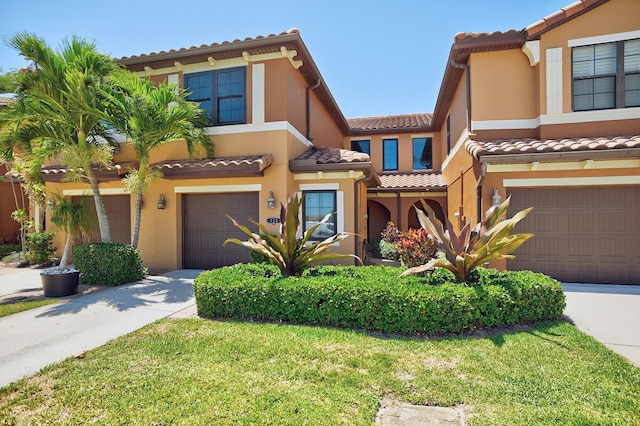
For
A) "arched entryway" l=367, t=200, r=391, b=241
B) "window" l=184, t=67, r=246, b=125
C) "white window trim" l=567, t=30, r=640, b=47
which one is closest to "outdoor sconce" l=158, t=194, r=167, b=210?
"window" l=184, t=67, r=246, b=125

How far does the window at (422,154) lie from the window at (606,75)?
8248 mm

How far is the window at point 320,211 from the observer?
9.69 meters

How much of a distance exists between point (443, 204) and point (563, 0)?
8300 millimetres

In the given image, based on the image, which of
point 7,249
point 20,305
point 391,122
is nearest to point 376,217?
point 391,122

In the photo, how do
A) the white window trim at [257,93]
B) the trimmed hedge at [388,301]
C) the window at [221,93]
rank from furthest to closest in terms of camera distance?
the window at [221,93] → the white window trim at [257,93] → the trimmed hedge at [388,301]

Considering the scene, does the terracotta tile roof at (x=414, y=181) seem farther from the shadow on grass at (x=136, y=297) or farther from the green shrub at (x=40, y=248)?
the green shrub at (x=40, y=248)

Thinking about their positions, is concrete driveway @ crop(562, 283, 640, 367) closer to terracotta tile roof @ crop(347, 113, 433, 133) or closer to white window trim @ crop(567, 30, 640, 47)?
white window trim @ crop(567, 30, 640, 47)

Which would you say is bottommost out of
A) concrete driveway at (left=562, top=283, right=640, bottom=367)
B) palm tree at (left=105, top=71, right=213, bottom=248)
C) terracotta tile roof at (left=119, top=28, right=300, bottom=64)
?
concrete driveway at (left=562, top=283, right=640, bottom=367)

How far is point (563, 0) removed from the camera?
30.2 feet

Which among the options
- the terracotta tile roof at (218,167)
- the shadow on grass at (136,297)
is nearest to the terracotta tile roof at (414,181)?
the terracotta tile roof at (218,167)

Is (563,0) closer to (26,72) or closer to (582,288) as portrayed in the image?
(582,288)

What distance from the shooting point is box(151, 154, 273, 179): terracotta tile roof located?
866 centimetres

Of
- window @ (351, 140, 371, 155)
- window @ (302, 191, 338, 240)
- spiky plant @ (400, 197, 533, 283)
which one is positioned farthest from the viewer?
window @ (351, 140, 371, 155)

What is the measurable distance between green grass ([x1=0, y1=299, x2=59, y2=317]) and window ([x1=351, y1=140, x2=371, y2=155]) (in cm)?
1468
